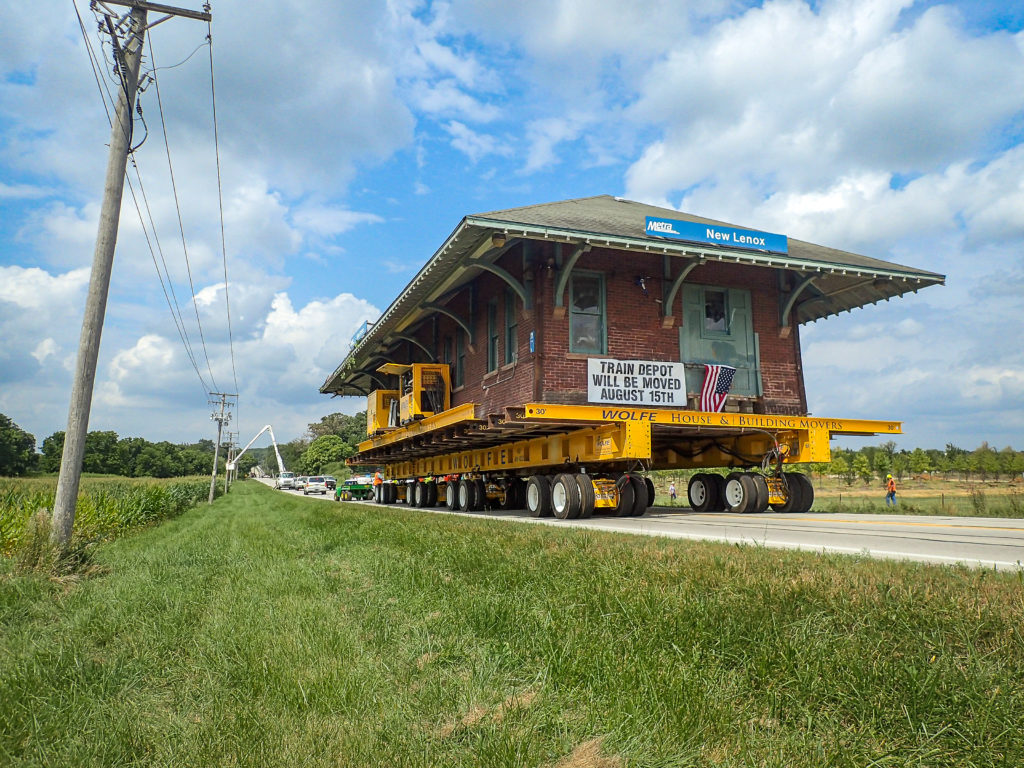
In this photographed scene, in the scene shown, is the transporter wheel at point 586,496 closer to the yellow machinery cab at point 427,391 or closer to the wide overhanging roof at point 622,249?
the wide overhanging roof at point 622,249

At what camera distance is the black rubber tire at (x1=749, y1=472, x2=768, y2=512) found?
1377 cm

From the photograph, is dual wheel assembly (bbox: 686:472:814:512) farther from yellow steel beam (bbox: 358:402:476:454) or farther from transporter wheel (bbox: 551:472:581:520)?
yellow steel beam (bbox: 358:402:476:454)

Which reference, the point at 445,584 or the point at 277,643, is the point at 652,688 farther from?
the point at 445,584

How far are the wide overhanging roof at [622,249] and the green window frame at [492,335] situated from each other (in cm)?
109

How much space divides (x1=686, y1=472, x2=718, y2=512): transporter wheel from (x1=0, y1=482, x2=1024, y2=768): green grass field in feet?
34.2

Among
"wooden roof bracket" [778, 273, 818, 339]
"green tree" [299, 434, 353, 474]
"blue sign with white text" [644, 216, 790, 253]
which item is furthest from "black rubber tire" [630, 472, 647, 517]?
"green tree" [299, 434, 353, 474]

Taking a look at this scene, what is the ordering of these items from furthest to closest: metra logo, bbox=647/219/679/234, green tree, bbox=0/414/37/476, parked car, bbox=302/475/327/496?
green tree, bbox=0/414/37/476 < parked car, bbox=302/475/327/496 < metra logo, bbox=647/219/679/234

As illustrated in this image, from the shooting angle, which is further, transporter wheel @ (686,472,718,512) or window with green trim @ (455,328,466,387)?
window with green trim @ (455,328,466,387)

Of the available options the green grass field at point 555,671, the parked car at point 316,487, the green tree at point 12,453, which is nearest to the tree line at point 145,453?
the green tree at point 12,453

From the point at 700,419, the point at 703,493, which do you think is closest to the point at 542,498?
the point at 700,419

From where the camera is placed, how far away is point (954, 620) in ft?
10.00

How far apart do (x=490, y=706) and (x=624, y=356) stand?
12.3 metres

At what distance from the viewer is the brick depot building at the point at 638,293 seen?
45.6 feet

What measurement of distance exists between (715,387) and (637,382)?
205 centimetres
